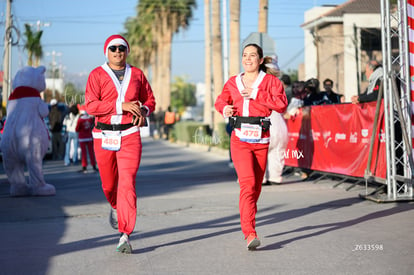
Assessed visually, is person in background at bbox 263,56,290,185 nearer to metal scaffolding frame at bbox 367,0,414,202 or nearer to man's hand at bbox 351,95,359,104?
man's hand at bbox 351,95,359,104

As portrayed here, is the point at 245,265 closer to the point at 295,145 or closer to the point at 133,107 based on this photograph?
the point at 133,107

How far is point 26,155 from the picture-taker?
1138cm

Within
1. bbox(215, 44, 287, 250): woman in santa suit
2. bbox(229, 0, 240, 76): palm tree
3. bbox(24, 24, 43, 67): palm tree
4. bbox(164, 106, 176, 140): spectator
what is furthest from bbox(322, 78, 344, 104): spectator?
bbox(24, 24, 43, 67): palm tree

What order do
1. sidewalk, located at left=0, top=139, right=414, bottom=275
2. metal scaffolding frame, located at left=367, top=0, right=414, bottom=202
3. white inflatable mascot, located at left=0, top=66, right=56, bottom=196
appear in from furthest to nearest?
white inflatable mascot, located at left=0, top=66, right=56, bottom=196
metal scaffolding frame, located at left=367, top=0, right=414, bottom=202
sidewalk, located at left=0, top=139, right=414, bottom=275

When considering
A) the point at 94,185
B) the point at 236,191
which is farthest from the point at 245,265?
the point at 94,185

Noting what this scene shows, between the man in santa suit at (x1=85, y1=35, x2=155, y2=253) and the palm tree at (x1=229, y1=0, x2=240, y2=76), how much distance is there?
20.8m

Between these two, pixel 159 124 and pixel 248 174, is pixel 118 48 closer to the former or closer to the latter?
pixel 248 174

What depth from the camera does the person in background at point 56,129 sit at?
71.9ft

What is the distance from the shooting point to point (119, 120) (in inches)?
257

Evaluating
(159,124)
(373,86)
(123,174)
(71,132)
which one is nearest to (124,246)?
(123,174)

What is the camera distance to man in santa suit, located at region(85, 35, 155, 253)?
6.43 meters

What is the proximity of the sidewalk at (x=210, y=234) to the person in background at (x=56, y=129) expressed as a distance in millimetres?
9906

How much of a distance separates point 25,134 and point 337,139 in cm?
527

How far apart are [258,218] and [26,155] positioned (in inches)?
181
